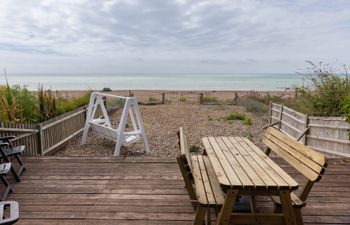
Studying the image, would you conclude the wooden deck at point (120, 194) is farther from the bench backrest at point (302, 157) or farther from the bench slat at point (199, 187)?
the bench backrest at point (302, 157)

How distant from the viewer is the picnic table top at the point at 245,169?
76.4 inches

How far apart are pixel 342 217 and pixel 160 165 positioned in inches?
103

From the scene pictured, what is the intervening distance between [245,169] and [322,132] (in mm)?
4856

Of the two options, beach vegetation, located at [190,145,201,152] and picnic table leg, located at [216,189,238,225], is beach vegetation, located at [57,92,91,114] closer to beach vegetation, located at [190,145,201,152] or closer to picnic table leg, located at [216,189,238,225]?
beach vegetation, located at [190,145,201,152]

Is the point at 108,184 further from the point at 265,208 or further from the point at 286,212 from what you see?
the point at 286,212

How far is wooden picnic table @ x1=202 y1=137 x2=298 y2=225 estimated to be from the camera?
194 cm

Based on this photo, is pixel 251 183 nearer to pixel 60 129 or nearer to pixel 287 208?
pixel 287 208

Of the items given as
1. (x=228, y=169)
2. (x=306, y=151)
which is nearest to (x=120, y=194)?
(x=228, y=169)

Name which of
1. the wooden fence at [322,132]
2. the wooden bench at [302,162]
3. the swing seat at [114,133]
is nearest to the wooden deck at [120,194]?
the wooden bench at [302,162]

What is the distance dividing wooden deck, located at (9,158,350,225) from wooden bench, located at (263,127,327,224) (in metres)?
0.57

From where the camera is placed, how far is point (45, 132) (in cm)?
601

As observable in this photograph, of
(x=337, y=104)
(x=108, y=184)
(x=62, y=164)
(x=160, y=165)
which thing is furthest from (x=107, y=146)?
(x=337, y=104)

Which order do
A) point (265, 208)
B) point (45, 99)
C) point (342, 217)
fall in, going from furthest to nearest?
1. point (45, 99)
2. point (265, 208)
3. point (342, 217)

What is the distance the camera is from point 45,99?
22.9ft
